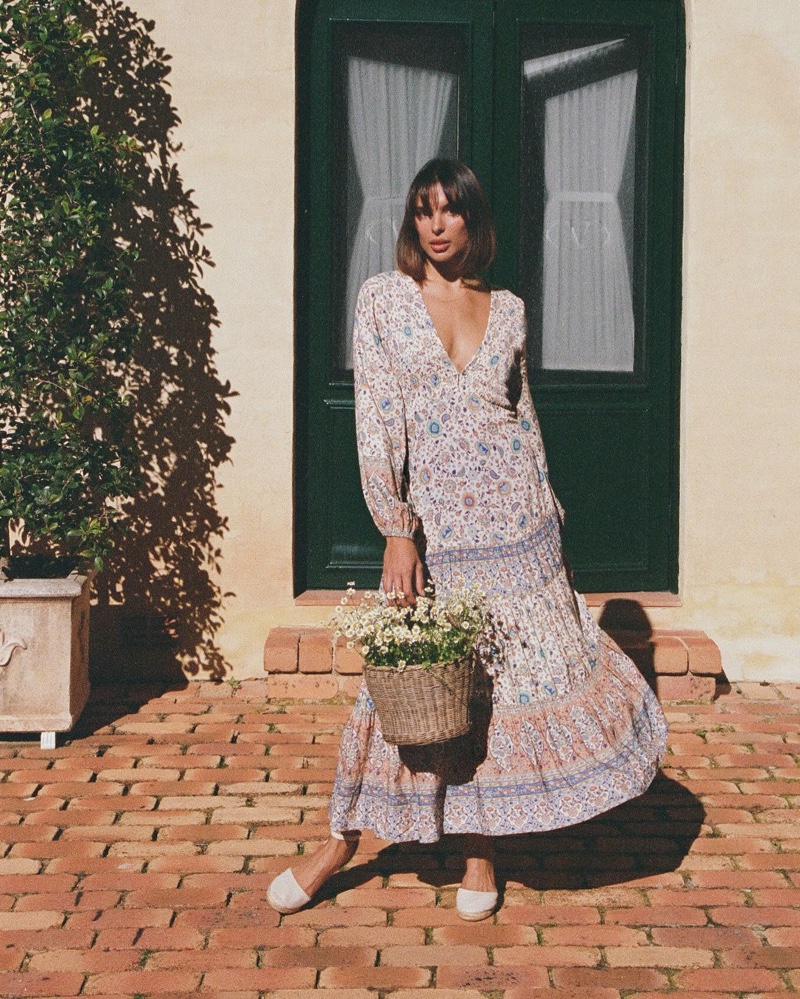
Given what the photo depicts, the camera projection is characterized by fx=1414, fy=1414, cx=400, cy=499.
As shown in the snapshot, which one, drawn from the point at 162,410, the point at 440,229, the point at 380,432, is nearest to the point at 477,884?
the point at 380,432

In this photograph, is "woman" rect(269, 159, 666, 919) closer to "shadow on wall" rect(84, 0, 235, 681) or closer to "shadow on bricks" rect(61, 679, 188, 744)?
"shadow on bricks" rect(61, 679, 188, 744)

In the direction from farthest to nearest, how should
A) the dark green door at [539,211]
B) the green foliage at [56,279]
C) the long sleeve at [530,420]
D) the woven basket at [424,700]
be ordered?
the dark green door at [539,211] → the green foliage at [56,279] → the long sleeve at [530,420] → the woven basket at [424,700]

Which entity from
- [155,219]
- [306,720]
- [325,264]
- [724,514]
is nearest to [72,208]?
[155,219]

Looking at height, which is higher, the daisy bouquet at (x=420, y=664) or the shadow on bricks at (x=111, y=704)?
the daisy bouquet at (x=420, y=664)

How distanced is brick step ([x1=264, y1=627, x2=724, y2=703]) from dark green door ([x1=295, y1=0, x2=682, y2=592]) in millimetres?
454

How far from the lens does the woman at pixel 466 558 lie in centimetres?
416

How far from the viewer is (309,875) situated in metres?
4.31

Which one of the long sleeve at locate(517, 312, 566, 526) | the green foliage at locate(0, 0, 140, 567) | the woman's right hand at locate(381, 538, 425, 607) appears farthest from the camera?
the green foliage at locate(0, 0, 140, 567)

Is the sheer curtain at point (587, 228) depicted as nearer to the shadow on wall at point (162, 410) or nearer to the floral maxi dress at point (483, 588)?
the shadow on wall at point (162, 410)

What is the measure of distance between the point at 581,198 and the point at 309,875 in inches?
150

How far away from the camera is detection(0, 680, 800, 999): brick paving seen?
389 cm

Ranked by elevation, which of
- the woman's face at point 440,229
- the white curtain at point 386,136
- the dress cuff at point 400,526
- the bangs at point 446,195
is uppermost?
the white curtain at point 386,136

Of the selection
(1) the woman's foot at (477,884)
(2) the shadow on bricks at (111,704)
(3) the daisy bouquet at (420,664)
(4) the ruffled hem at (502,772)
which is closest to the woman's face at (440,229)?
(3) the daisy bouquet at (420,664)

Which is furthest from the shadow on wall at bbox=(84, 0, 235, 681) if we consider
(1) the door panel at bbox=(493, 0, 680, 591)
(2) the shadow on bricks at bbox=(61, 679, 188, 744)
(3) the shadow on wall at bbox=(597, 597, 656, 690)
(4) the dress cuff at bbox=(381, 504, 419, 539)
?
(4) the dress cuff at bbox=(381, 504, 419, 539)
